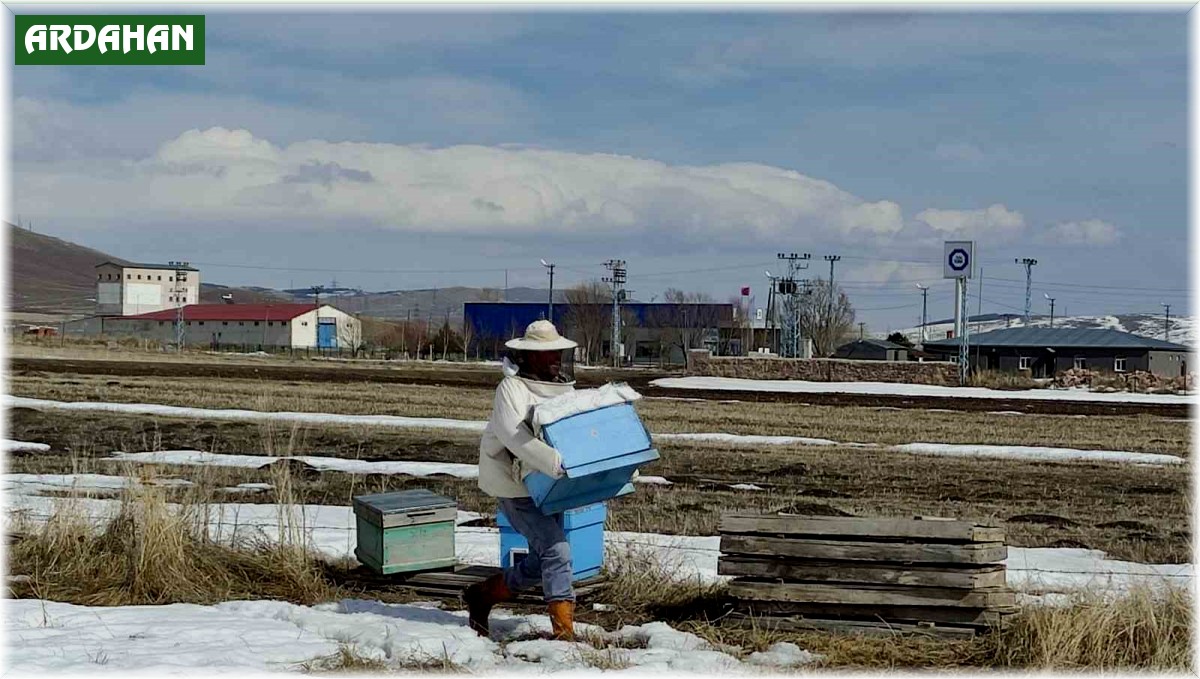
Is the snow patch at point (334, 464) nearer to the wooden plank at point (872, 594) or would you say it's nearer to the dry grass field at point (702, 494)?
the dry grass field at point (702, 494)

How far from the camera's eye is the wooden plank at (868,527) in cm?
791

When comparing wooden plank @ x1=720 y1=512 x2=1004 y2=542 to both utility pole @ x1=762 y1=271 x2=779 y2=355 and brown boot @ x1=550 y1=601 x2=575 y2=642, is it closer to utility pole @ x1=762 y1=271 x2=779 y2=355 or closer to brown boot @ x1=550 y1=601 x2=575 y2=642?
brown boot @ x1=550 y1=601 x2=575 y2=642

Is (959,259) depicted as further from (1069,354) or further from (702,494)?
(702,494)

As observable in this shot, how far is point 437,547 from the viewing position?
31.3 feet

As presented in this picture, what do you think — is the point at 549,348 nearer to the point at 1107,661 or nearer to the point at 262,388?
the point at 1107,661

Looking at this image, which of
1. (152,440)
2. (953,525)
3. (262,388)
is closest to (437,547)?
(953,525)

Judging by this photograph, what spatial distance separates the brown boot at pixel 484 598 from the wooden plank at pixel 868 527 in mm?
1418

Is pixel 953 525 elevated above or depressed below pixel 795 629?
above

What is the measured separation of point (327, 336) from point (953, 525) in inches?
5111

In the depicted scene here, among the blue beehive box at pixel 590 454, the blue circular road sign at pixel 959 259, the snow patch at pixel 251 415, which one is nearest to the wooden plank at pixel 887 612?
the blue beehive box at pixel 590 454

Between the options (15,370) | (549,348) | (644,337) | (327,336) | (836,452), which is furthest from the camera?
(327,336)

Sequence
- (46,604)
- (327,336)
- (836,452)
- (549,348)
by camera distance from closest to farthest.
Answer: (549,348) < (46,604) < (836,452) < (327,336)

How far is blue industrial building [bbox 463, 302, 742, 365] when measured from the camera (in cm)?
11781

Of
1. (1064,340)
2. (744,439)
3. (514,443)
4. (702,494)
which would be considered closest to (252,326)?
(1064,340)
